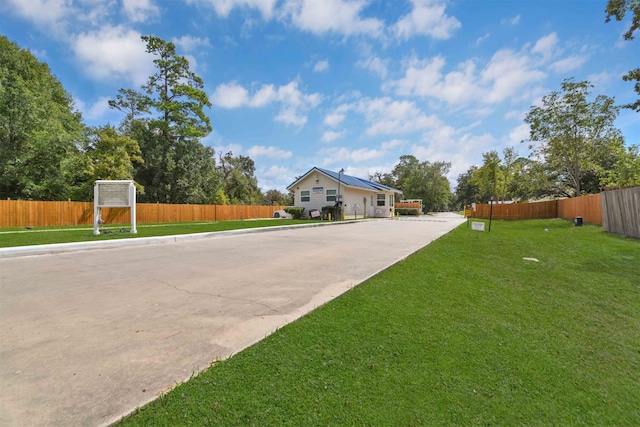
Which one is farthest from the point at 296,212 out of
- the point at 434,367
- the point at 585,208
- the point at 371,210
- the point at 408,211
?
the point at 434,367

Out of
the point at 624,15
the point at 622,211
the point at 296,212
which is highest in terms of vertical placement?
the point at 624,15

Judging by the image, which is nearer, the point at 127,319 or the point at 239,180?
the point at 127,319

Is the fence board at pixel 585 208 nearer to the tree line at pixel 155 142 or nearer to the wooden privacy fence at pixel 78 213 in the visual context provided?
the tree line at pixel 155 142

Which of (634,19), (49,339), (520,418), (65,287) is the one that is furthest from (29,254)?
(634,19)

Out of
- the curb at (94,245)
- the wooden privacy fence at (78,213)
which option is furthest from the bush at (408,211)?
the curb at (94,245)

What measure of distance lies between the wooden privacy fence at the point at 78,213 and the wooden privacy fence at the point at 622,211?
26.5 metres

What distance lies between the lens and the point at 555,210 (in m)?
26.2

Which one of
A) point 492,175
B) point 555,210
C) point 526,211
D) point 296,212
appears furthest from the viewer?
point 492,175

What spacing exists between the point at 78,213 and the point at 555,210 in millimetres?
37667

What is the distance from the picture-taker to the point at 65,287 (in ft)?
15.3

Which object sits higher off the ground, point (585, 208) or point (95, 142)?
point (95, 142)

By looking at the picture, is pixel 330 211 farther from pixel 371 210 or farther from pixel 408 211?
pixel 408 211

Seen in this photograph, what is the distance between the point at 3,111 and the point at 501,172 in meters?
49.3

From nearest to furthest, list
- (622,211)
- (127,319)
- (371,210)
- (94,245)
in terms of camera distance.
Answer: (127,319)
(94,245)
(622,211)
(371,210)
